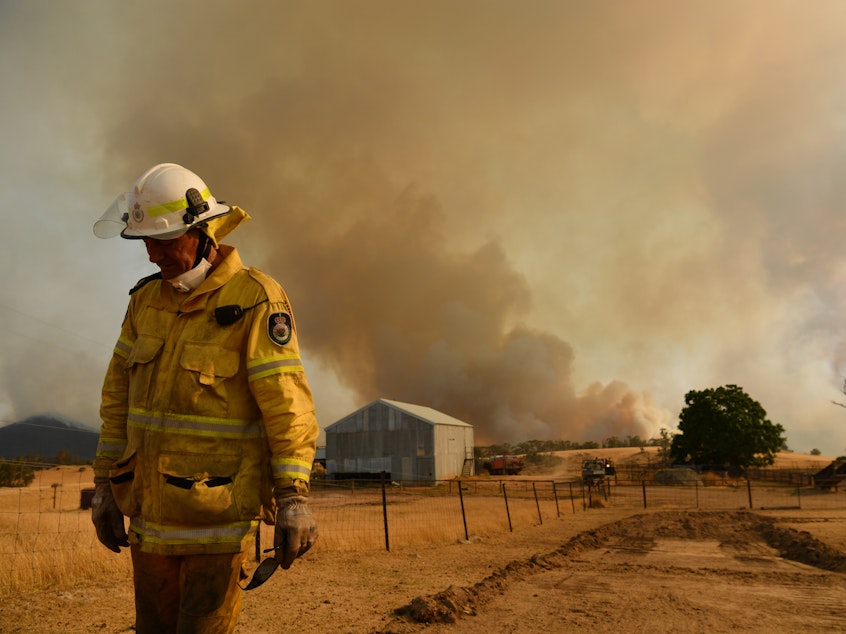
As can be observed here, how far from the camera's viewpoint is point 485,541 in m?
13.0

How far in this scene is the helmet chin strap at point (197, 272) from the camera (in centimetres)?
269

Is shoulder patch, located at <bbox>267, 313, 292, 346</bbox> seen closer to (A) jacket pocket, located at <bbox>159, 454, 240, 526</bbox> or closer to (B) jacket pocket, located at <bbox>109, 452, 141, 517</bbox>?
(A) jacket pocket, located at <bbox>159, 454, 240, 526</bbox>

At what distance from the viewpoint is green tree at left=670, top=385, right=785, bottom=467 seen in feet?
151

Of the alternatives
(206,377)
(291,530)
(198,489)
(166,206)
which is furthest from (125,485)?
(166,206)

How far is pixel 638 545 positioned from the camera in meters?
12.4

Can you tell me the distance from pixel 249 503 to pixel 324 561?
7886 millimetres

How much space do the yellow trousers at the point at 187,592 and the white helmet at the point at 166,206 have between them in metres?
1.32

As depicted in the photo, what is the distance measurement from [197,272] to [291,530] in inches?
46.4

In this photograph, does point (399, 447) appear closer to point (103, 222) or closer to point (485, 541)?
point (485, 541)

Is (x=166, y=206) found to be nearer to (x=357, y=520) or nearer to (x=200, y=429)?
(x=200, y=429)

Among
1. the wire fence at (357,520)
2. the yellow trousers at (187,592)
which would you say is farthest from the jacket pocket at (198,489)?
the wire fence at (357,520)

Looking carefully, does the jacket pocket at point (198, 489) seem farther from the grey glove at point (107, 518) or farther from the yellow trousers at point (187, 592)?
the grey glove at point (107, 518)

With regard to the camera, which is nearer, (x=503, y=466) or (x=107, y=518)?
(x=107, y=518)

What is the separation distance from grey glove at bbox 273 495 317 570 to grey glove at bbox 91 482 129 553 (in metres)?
0.85
